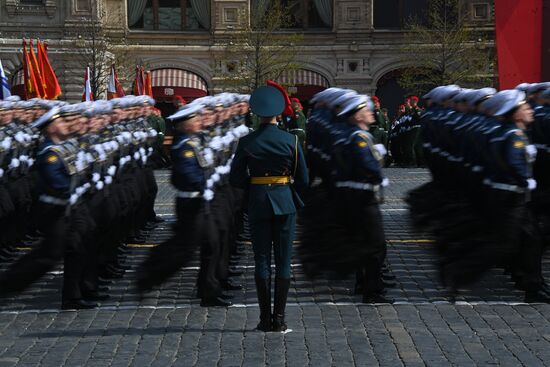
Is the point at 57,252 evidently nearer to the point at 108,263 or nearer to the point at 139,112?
the point at 108,263

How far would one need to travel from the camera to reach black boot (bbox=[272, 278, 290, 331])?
888cm

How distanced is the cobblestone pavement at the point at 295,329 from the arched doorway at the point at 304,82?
95.9ft

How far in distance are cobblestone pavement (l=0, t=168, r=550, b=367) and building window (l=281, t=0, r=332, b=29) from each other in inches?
1220

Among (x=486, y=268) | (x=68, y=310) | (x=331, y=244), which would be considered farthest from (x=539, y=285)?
(x=68, y=310)

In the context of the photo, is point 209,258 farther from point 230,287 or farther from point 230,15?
point 230,15

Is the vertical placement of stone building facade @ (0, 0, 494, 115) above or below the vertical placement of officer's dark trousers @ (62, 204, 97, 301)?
above

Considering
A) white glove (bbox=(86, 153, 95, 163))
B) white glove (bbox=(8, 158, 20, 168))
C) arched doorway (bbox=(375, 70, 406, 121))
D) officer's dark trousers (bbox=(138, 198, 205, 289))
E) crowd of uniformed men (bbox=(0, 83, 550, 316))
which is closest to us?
crowd of uniformed men (bbox=(0, 83, 550, 316))

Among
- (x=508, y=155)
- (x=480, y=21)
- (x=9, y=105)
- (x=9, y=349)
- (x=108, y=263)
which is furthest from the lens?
(x=480, y=21)

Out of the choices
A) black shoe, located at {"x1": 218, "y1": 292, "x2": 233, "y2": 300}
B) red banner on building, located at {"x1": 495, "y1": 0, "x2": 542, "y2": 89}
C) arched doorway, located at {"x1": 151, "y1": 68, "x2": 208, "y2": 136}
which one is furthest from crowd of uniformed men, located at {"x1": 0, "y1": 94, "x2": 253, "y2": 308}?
arched doorway, located at {"x1": 151, "y1": 68, "x2": 208, "y2": 136}

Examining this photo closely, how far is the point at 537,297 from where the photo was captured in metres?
10.1

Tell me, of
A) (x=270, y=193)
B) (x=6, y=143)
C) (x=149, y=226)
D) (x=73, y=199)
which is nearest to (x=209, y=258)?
(x=73, y=199)

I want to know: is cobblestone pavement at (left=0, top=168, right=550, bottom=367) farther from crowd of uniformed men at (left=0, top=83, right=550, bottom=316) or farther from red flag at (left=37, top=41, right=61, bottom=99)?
red flag at (left=37, top=41, right=61, bottom=99)

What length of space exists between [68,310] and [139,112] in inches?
192

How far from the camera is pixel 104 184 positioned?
441 inches
